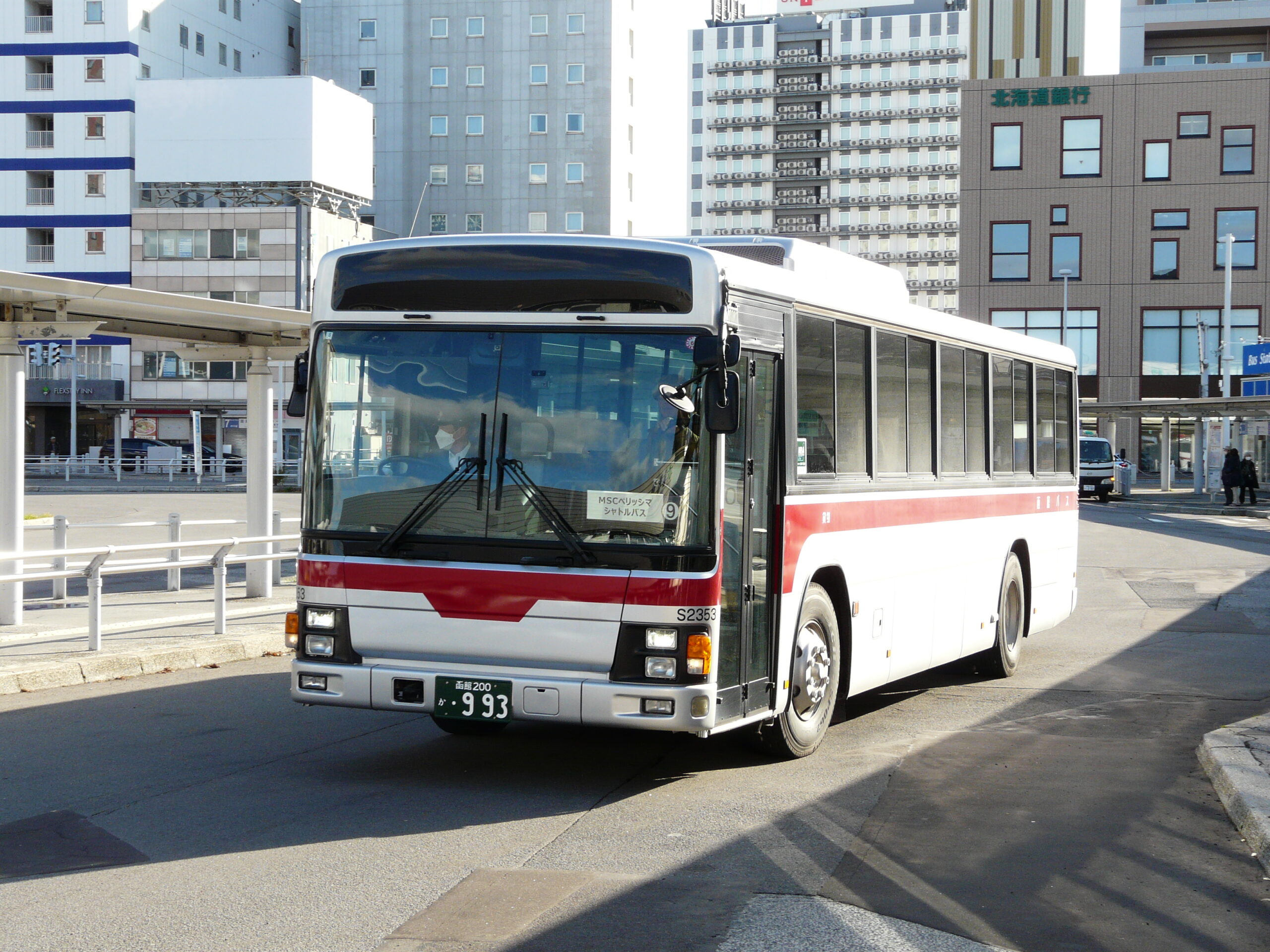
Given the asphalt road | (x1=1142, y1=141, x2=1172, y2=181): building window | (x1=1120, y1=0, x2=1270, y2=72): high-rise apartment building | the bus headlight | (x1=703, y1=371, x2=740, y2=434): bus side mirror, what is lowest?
the asphalt road

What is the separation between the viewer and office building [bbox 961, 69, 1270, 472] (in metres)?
64.8

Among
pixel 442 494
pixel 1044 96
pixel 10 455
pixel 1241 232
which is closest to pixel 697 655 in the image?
pixel 442 494

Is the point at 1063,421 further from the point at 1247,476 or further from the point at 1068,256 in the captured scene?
the point at 1068,256

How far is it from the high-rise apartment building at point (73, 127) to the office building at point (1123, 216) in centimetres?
4606

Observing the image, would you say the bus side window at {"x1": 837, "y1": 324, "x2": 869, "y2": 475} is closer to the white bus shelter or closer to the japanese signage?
the white bus shelter

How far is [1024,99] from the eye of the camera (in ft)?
215

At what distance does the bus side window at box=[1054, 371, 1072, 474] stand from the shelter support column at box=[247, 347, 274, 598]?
818cm

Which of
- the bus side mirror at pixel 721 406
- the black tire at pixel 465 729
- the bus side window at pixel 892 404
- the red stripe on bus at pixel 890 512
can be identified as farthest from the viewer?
the bus side window at pixel 892 404

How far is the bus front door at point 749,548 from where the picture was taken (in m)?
7.43

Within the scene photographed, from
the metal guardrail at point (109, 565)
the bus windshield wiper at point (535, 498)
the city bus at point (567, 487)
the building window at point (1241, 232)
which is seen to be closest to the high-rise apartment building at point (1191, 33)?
the building window at point (1241, 232)

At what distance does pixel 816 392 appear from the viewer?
850 cm

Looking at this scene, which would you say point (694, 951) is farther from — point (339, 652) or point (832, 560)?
point (832, 560)

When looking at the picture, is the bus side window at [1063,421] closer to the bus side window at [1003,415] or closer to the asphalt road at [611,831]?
the bus side window at [1003,415]

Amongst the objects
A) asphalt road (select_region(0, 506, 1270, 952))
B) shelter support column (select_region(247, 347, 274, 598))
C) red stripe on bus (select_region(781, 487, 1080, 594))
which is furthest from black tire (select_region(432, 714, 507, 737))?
shelter support column (select_region(247, 347, 274, 598))
